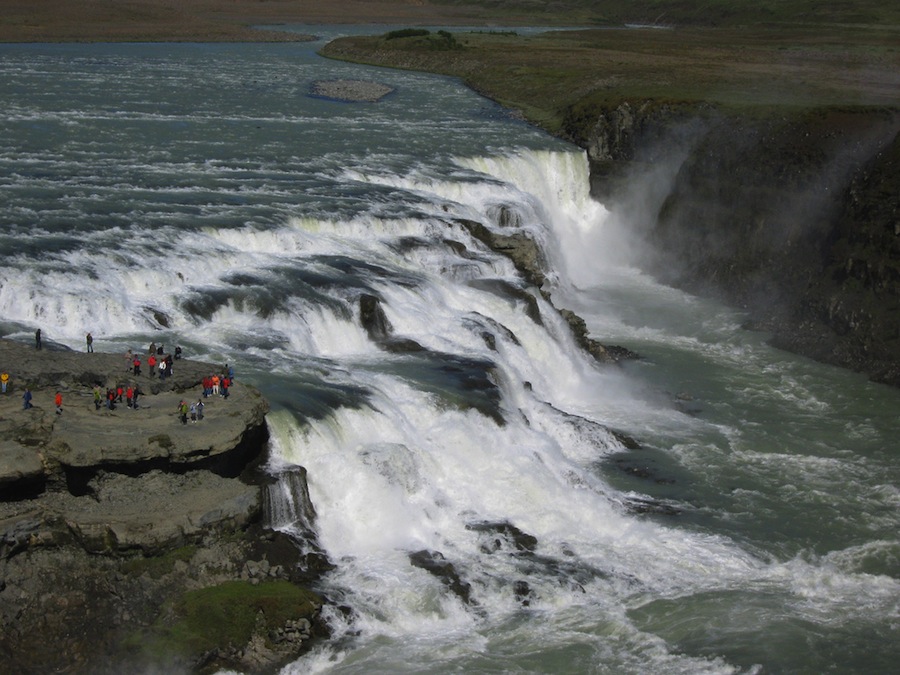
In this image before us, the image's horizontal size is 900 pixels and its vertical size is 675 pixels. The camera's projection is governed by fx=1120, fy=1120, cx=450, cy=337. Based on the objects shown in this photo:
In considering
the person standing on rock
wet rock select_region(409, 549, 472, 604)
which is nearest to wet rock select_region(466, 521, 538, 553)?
wet rock select_region(409, 549, 472, 604)

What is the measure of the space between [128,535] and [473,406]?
1232cm

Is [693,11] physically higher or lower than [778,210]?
higher

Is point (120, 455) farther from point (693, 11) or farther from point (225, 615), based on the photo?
point (693, 11)

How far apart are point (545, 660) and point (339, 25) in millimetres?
140394

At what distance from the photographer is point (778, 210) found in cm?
5259

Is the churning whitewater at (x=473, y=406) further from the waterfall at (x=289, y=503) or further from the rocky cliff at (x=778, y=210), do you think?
the rocky cliff at (x=778, y=210)

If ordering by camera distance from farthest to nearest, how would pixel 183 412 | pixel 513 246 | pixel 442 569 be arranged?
pixel 513 246 → pixel 442 569 → pixel 183 412

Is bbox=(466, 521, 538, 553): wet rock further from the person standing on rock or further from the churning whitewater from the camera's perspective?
the person standing on rock

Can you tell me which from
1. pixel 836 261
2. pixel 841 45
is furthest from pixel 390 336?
pixel 841 45

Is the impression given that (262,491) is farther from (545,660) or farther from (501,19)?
(501,19)

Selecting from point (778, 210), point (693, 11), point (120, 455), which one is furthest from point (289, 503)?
point (693, 11)

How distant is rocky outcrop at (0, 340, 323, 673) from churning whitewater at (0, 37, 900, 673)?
1158mm

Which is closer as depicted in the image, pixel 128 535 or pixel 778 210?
pixel 128 535

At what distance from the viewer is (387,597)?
25.9 m
